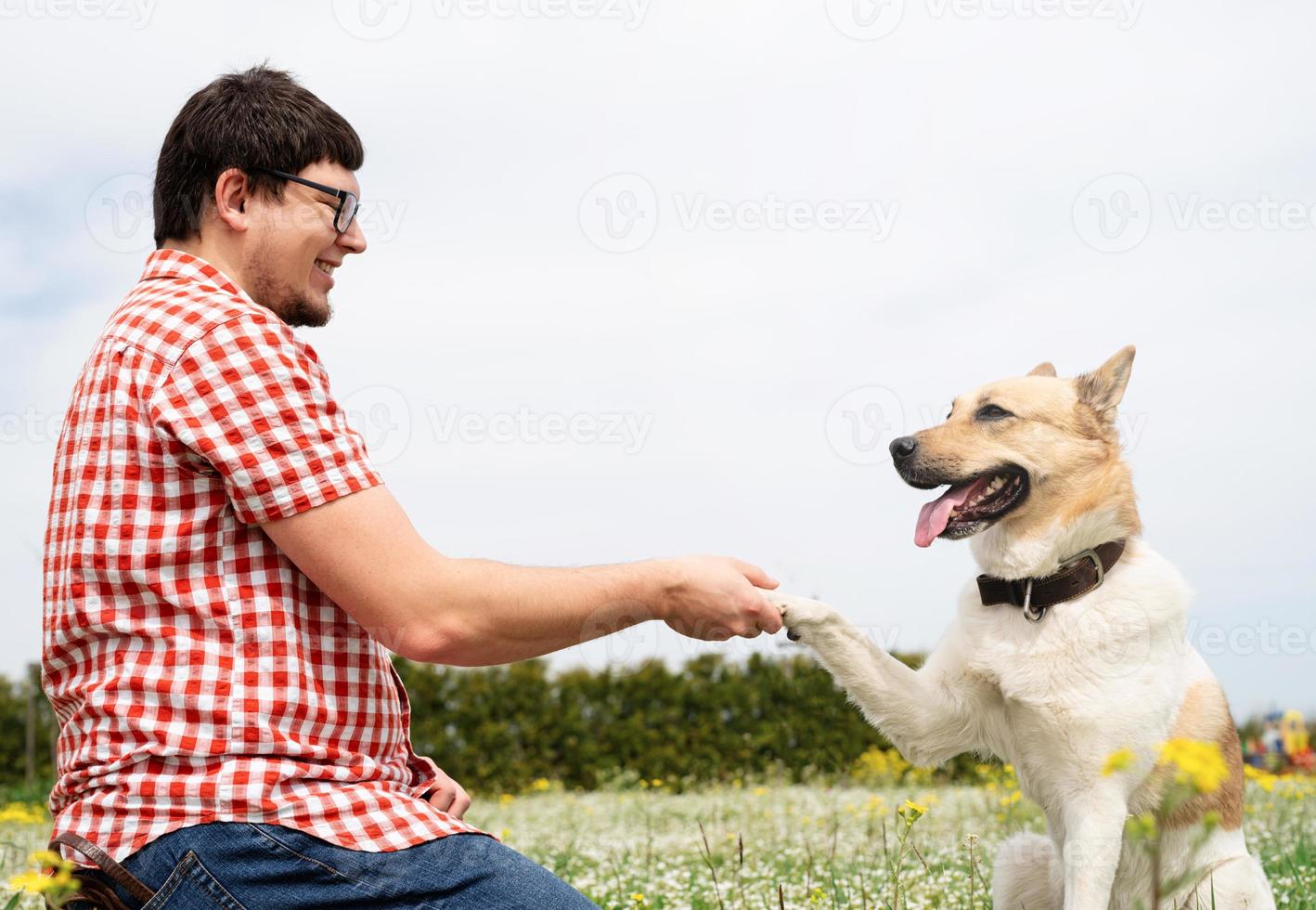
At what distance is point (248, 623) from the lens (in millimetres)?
2029

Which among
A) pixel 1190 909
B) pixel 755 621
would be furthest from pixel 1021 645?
pixel 755 621

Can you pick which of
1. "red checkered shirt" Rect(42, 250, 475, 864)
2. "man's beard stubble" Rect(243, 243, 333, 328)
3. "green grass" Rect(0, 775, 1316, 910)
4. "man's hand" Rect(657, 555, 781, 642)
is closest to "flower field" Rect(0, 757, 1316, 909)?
"green grass" Rect(0, 775, 1316, 910)

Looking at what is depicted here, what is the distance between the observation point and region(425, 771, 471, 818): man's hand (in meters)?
2.59

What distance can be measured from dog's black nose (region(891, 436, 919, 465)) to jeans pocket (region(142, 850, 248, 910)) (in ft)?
7.92

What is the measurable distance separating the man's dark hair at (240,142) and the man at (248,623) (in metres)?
0.35

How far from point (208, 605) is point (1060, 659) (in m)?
2.42

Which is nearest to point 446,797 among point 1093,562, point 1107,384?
point 1093,562

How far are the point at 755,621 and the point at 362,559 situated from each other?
0.93m

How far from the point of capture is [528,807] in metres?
9.40

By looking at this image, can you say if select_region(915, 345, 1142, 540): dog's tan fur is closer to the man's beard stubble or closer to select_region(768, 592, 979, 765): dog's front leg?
select_region(768, 592, 979, 765): dog's front leg

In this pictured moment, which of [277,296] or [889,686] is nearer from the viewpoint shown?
[277,296]

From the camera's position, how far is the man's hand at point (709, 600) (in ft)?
7.54

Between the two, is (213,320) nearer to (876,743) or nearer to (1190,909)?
(1190,909)

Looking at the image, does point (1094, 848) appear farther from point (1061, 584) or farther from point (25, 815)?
point (25, 815)
